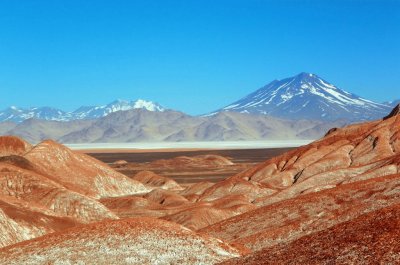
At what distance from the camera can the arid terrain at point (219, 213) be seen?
2191 cm

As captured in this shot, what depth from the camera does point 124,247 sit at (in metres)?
27.7

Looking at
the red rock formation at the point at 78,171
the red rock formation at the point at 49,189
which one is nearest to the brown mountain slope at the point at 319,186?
the red rock formation at the point at 49,189

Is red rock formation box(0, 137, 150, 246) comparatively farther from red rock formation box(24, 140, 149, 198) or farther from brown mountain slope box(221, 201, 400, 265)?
brown mountain slope box(221, 201, 400, 265)

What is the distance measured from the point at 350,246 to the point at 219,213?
32574 mm

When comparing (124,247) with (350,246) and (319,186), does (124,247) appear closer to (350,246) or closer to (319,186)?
(350,246)

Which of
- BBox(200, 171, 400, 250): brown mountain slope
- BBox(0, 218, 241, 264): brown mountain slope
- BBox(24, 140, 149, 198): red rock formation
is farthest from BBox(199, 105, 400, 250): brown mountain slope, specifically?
BBox(24, 140, 149, 198): red rock formation

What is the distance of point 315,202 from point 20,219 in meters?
17.4

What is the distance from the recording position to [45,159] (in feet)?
244

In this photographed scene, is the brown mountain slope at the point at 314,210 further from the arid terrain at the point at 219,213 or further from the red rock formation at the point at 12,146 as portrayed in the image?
the red rock formation at the point at 12,146

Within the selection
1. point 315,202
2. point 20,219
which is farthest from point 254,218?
point 20,219

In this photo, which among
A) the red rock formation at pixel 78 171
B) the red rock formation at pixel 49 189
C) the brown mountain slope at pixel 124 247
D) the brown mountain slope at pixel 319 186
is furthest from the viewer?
the red rock formation at pixel 78 171

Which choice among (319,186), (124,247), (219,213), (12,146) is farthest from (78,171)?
(124,247)

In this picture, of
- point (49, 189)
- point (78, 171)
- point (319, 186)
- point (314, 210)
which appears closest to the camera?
point (314, 210)

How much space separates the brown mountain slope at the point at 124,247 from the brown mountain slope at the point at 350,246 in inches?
187
